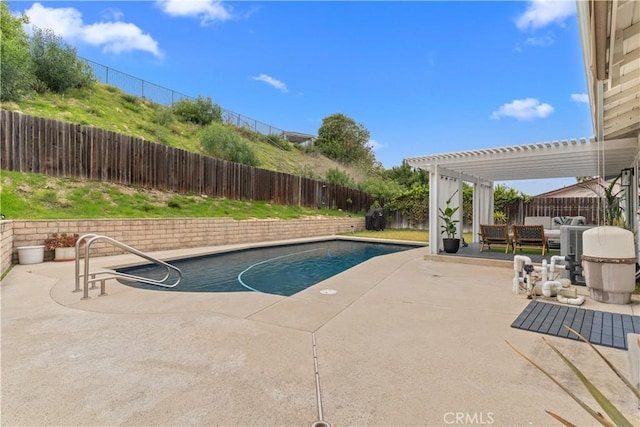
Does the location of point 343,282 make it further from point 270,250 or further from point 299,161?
point 299,161

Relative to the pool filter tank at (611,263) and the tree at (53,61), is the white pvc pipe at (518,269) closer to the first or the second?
the pool filter tank at (611,263)

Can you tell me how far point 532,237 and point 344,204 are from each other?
12.0 meters

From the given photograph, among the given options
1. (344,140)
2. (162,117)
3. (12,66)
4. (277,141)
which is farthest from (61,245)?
(344,140)

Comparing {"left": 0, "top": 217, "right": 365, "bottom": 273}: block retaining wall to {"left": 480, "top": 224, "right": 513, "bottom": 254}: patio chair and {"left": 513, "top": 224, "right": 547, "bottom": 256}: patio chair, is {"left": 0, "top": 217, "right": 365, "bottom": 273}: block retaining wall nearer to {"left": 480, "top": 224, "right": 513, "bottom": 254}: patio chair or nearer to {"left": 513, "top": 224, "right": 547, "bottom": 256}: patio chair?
{"left": 480, "top": 224, "right": 513, "bottom": 254}: patio chair

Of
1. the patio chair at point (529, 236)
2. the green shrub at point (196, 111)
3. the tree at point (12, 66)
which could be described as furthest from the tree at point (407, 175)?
the tree at point (12, 66)

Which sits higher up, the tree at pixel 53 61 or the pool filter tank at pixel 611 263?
the tree at pixel 53 61

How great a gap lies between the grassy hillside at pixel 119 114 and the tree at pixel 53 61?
0.58m

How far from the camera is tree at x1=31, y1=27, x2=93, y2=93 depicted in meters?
14.8

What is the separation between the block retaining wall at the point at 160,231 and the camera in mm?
6730

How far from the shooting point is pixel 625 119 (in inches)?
204

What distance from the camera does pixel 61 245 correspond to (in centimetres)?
718

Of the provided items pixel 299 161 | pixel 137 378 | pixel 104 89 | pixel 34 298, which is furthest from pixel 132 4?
pixel 299 161

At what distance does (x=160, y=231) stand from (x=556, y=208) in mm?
16332

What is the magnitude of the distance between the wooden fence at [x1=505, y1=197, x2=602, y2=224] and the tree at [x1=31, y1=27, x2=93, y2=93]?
2192 cm
